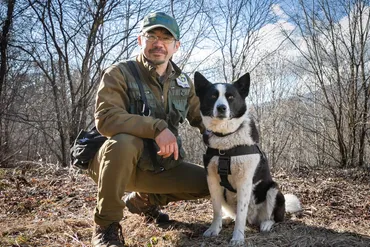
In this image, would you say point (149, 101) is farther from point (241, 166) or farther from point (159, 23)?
point (241, 166)

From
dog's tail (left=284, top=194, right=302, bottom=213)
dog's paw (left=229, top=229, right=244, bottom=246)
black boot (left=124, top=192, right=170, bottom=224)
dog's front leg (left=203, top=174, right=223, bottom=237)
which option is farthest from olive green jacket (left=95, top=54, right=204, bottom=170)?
dog's tail (left=284, top=194, right=302, bottom=213)

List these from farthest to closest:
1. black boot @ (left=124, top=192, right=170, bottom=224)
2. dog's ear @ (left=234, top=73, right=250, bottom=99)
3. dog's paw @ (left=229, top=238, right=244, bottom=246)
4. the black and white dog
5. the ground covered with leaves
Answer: black boot @ (left=124, top=192, right=170, bottom=224)
dog's ear @ (left=234, top=73, right=250, bottom=99)
the black and white dog
the ground covered with leaves
dog's paw @ (left=229, top=238, right=244, bottom=246)

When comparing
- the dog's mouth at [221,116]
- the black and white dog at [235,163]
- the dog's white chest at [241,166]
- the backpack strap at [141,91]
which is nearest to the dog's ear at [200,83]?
the black and white dog at [235,163]

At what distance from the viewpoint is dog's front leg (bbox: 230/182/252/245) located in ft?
7.55

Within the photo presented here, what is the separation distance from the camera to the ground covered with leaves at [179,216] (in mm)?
2307

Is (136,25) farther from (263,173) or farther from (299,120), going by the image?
(263,173)

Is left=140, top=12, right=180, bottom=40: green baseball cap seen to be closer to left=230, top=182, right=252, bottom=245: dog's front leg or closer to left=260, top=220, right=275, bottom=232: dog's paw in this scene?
left=230, top=182, right=252, bottom=245: dog's front leg

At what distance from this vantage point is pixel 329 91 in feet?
19.0

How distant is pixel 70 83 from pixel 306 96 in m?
5.33

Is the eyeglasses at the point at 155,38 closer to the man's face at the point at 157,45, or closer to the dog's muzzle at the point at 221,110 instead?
the man's face at the point at 157,45

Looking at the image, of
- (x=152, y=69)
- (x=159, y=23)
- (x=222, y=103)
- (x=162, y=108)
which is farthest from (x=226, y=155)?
(x=159, y=23)

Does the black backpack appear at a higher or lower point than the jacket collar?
lower

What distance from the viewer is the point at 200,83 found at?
2.75 meters

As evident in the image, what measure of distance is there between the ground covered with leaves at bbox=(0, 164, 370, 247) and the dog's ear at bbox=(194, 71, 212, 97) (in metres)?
1.18
